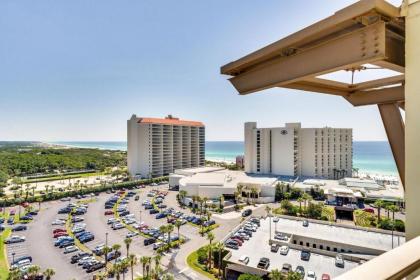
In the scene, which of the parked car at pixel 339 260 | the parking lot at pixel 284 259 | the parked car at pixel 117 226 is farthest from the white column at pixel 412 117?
the parked car at pixel 117 226

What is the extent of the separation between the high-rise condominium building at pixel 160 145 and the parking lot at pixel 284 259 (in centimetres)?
3597

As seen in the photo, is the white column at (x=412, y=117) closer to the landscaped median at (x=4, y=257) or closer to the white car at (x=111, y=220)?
the landscaped median at (x=4, y=257)

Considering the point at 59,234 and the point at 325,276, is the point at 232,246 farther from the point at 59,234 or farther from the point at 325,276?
the point at 59,234

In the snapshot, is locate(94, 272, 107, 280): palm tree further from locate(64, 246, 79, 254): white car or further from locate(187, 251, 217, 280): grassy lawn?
locate(187, 251, 217, 280): grassy lawn

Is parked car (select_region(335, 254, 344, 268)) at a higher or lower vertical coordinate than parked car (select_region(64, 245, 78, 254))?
higher

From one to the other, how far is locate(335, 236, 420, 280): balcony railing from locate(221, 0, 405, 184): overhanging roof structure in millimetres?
1639

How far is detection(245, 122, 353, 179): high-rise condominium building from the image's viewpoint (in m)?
46.1

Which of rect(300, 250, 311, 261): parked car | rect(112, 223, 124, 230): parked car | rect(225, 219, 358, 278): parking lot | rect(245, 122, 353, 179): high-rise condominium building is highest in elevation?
rect(245, 122, 353, 179): high-rise condominium building

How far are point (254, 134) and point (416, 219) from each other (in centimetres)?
4750

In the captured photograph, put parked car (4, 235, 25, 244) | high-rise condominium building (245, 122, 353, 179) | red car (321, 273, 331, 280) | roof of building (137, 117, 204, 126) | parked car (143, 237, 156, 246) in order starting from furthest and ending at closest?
roof of building (137, 117, 204, 126)
high-rise condominium building (245, 122, 353, 179)
parked car (4, 235, 25, 244)
parked car (143, 237, 156, 246)
red car (321, 273, 331, 280)

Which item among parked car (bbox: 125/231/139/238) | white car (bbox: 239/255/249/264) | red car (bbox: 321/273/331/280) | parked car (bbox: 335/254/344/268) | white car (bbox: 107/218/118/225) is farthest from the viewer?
white car (bbox: 107/218/118/225)

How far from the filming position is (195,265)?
1720 centimetres

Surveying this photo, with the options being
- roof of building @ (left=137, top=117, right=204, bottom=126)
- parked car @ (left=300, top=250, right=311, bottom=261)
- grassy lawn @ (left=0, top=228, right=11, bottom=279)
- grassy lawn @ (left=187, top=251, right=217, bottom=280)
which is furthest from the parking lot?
roof of building @ (left=137, top=117, right=204, bottom=126)

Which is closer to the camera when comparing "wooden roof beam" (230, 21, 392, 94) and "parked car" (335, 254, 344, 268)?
"wooden roof beam" (230, 21, 392, 94)
